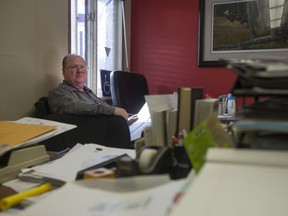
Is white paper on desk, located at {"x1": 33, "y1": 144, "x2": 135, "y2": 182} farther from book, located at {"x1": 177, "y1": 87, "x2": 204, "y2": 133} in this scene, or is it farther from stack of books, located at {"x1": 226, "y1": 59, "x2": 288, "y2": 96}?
stack of books, located at {"x1": 226, "y1": 59, "x2": 288, "y2": 96}

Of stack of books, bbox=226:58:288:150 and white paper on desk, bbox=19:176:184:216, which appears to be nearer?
white paper on desk, bbox=19:176:184:216

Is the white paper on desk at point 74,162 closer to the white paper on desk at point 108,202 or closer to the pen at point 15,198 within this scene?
the pen at point 15,198

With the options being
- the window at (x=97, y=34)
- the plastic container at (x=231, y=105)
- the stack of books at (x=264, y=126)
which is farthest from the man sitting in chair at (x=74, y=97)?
the stack of books at (x=264, y=126)

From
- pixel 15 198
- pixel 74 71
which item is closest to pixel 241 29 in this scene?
pixel 74 71

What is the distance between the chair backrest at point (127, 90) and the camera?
261 cm

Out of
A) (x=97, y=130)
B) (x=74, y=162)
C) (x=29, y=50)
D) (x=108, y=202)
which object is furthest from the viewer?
(x=29, y=50)

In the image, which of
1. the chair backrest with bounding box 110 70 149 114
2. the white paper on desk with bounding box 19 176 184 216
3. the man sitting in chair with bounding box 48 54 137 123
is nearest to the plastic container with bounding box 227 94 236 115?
the chair backrest with bounding box 110 70 149 114

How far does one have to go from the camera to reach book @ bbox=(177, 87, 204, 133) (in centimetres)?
64

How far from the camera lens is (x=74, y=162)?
899 mm

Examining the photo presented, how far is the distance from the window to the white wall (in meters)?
0.31

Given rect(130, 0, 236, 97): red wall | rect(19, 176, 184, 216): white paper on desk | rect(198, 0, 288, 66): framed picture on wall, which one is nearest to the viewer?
rect(19, 176, 184, 216): white paper on desk

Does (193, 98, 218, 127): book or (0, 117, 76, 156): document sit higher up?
(193, 98, 218, 127): book

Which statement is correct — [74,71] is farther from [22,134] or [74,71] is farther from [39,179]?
[39,179]

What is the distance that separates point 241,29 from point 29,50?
2188 mm
